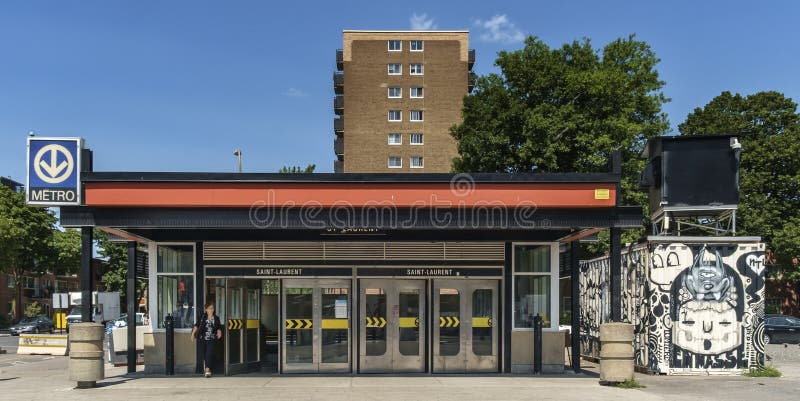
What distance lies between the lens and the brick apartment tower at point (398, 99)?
64062 mm

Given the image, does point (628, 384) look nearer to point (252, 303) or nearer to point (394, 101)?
point (252, 303)

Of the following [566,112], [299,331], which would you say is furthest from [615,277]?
[566,112]

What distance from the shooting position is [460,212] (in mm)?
13008

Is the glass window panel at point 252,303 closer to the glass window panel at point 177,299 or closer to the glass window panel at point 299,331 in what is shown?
the glass window panel at point 299,331

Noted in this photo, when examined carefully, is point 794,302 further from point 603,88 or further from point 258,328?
point 258,328

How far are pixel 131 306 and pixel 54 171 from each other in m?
3.50

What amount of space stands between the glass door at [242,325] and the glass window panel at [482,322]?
15.7 ft

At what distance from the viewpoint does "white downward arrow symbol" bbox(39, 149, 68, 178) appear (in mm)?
12891

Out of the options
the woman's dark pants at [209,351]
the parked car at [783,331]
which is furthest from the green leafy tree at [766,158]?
the woman's dark pants at [209,351]

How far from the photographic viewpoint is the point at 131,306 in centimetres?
1495

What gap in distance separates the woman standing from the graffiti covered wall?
29.9 feet

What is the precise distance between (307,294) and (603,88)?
71.3ft

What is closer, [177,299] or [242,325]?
[177,299]

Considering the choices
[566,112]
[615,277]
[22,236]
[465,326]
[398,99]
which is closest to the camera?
[615,277]
